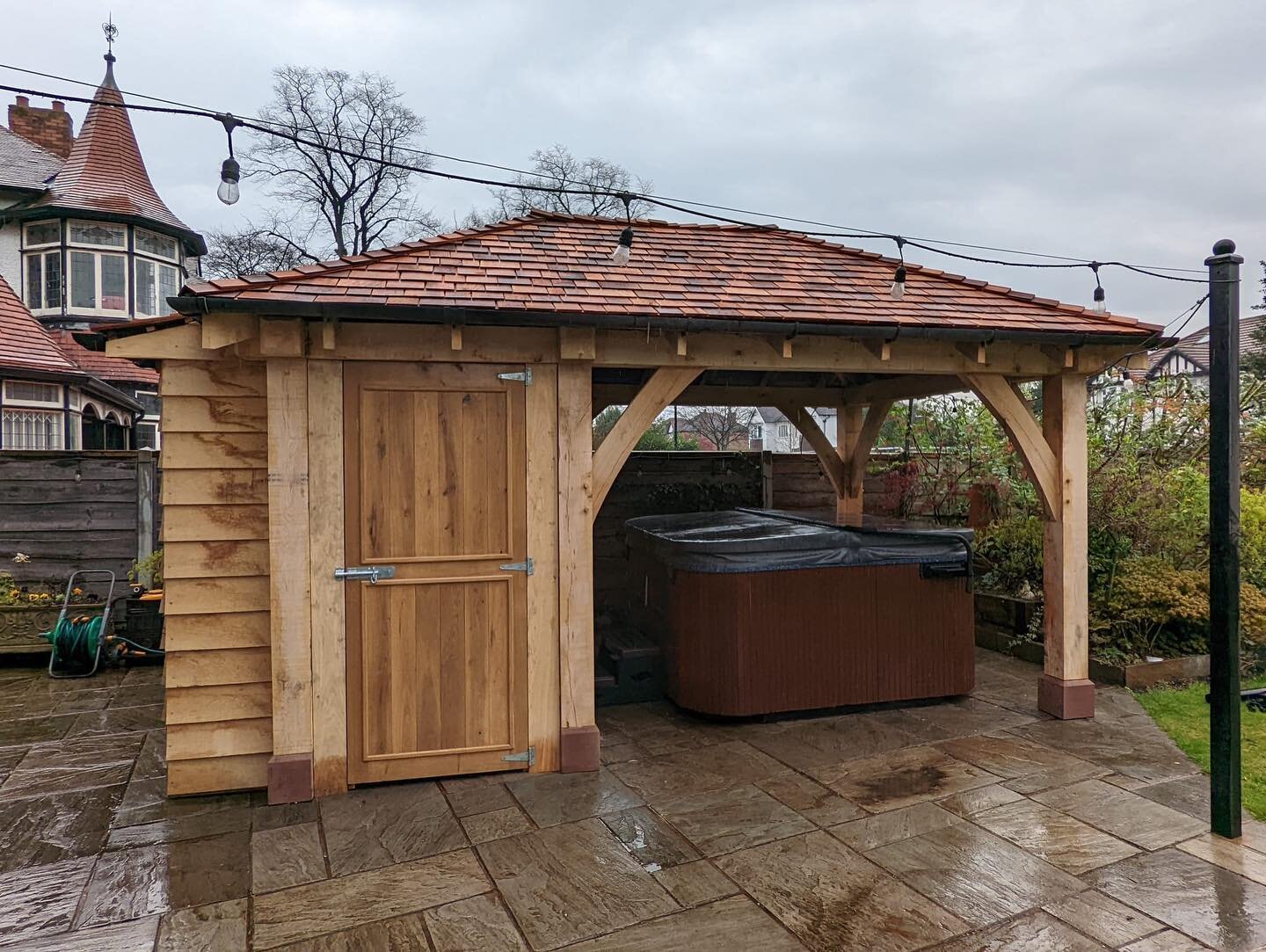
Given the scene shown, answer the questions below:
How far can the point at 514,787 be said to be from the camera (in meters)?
3.60

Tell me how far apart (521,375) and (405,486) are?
2.47ft

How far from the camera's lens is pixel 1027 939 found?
239 centimetres

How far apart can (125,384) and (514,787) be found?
1370 cm

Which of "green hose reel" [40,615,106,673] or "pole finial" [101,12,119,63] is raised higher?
"pole finial" [101,12,119,63]

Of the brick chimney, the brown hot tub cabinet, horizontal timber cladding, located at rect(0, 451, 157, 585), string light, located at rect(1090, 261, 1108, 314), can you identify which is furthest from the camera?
the brick chimney

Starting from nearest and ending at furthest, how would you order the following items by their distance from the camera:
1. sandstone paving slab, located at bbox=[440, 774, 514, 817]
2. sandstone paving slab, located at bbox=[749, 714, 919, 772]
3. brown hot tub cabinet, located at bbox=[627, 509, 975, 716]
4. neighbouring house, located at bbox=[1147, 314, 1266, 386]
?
sandstone paving slab, located at bbox=[440, 774, 514, 817], sandstone paving slab, located at bbox=[749, 714, 919, 772], brown hot tub cabinet, located at bbox=[627, 509, 975, 716], neighbouring house, located at bbox=[1147, 314, 1266, 386]

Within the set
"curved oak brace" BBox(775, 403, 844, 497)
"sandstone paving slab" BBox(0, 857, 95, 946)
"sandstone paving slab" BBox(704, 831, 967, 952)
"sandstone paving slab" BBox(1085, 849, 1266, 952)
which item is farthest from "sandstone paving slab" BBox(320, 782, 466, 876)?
"curved oak brace" BBox(775, 403, 844, 497)

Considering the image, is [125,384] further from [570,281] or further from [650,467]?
[570,281]

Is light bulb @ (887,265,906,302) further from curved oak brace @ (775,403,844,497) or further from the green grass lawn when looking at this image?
the green grass lawn

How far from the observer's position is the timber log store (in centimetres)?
347

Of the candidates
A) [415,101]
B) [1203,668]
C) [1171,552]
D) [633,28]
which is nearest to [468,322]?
[1203,668]

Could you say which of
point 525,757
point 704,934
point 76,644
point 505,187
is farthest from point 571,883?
point 76,644

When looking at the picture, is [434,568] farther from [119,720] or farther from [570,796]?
[119,720]

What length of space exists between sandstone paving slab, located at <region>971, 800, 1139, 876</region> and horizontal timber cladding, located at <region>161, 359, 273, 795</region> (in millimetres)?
3223
